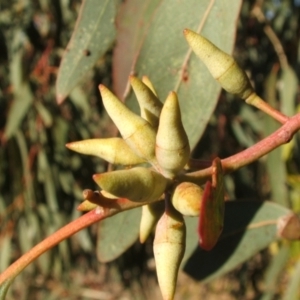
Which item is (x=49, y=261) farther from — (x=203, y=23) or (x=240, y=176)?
(x=203, y=23)

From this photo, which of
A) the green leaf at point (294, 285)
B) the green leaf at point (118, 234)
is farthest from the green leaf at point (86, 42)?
the green leaf at point (294, 285)

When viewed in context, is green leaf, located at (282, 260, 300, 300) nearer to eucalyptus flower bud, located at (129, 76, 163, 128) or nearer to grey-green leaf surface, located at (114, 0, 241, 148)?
grey-green leaf surface, located at (114, 0, 241, 148)

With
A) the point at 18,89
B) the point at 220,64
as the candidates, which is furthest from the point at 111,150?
the point at 18,89

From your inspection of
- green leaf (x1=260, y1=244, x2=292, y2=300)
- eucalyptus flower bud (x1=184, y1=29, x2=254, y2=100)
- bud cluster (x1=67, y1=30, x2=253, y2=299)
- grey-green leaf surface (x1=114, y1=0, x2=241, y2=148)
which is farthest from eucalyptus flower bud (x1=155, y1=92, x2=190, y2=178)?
green leaf (x1=260, y1=244, x2=292, y2=300)

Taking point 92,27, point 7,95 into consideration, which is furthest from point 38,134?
point 92,27

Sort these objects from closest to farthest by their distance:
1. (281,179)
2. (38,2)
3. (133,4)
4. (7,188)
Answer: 1. (133,4)
2. (281,179)
3. (38,2)
4. (7,188)

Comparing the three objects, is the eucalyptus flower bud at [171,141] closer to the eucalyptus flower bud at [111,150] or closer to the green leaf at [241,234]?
the eucalyptus flower bud at [111,150]
